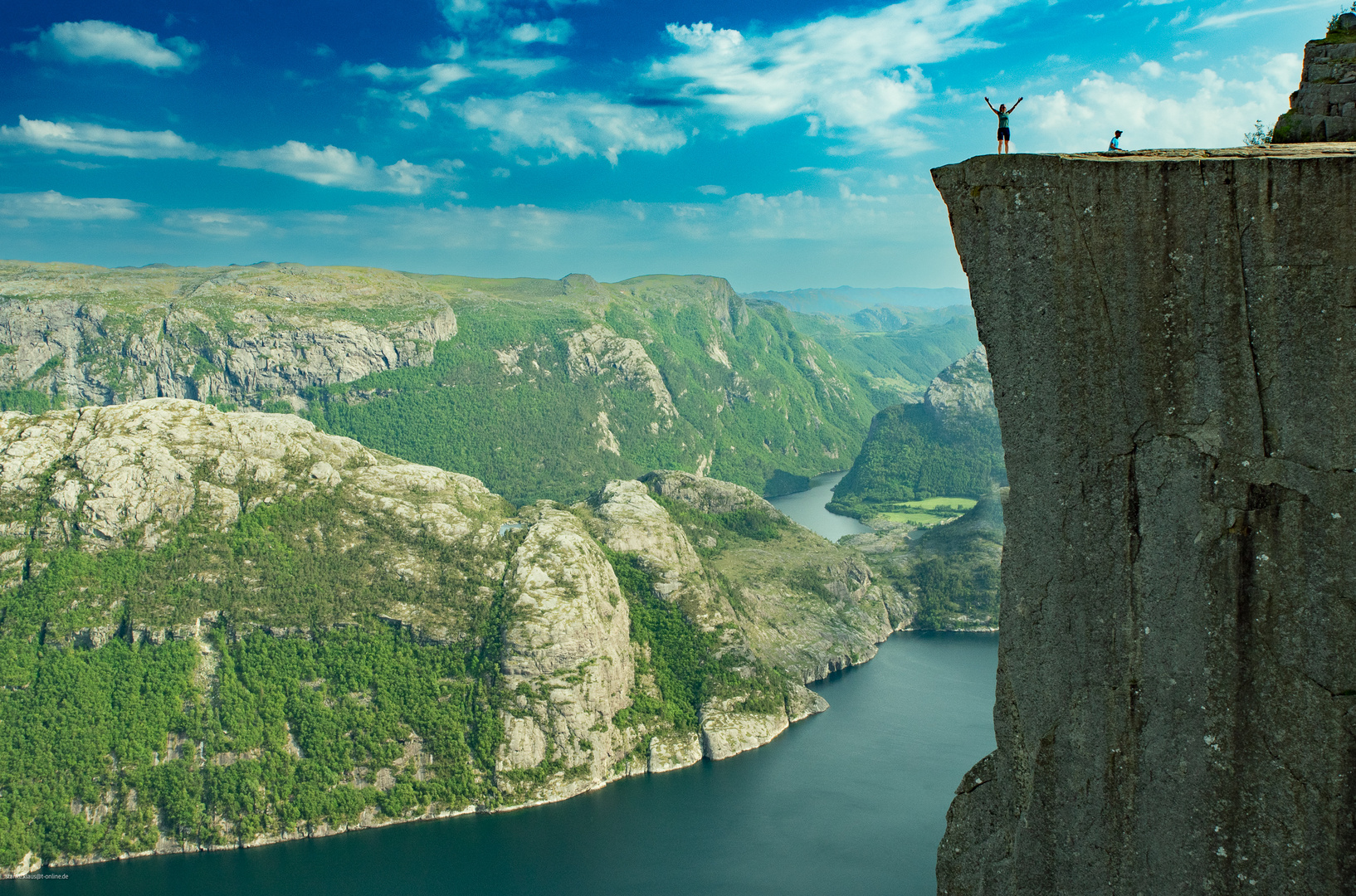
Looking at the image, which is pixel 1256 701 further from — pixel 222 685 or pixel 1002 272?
pixel 222 685

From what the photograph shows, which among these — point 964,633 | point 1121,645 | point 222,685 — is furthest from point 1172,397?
point 964,633

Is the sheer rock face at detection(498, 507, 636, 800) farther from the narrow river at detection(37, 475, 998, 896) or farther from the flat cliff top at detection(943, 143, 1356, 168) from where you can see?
the flat cliff top at detection(943, 143, 1356, 168)

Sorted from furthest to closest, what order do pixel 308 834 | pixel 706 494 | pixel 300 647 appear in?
1. pixel 706 494
2. pixel 300 647
3. pixel 308 834

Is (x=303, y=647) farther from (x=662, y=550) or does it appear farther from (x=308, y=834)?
(x=662, y=550)

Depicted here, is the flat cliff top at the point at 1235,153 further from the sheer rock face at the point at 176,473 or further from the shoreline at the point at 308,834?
the sheer rock face at the point at 176,473

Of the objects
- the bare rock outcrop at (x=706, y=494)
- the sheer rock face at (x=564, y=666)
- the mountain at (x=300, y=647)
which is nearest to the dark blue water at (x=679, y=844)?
the mountain at (x=300, y=647)

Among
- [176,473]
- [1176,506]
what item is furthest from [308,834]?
[1176,506]

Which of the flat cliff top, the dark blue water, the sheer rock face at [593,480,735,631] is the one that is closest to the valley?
the sheer rock face at [593,480,735,631]

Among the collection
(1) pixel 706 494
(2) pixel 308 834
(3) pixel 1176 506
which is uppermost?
(3) pixel 1176 506
